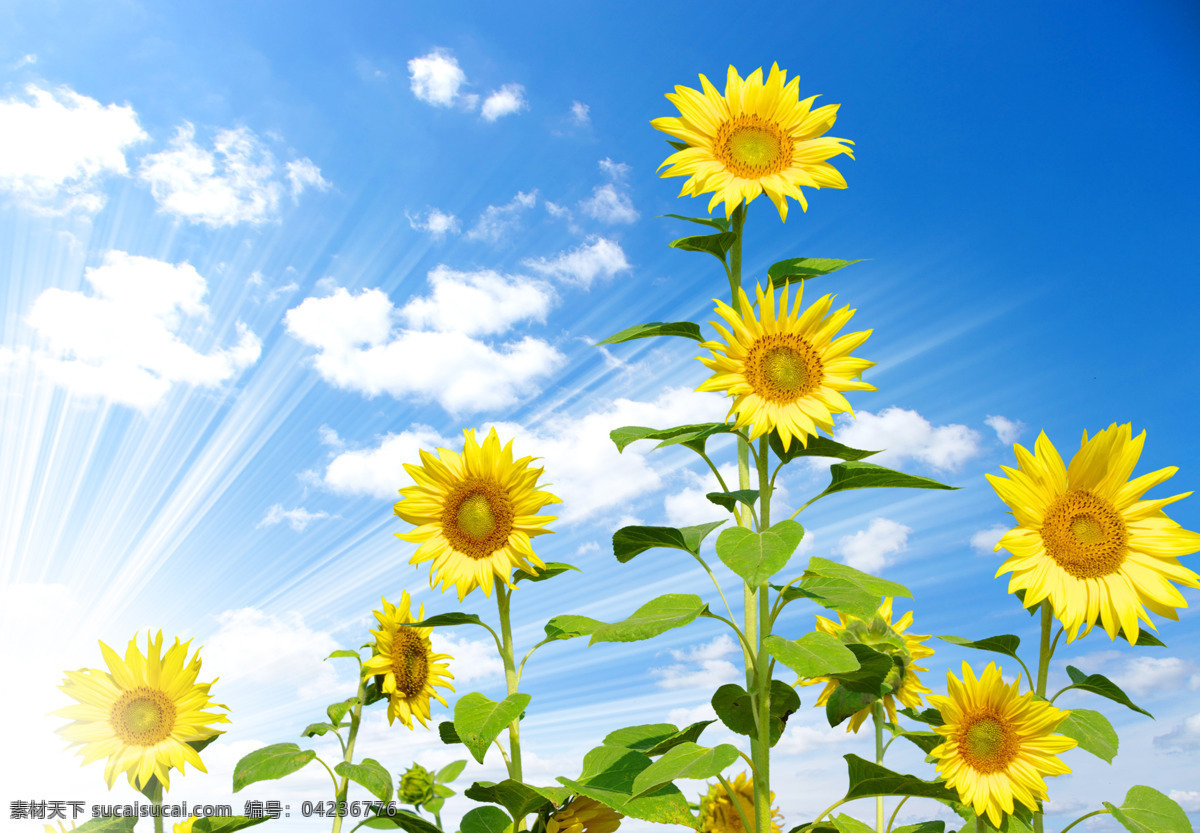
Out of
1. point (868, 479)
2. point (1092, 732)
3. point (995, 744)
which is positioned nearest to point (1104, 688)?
point (1092, 732)

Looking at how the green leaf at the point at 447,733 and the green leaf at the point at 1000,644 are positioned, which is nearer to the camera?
the green leaf at the point at 1000,644

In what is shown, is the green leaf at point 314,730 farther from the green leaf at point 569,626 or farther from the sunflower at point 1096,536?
the sunflower at point 1096,536

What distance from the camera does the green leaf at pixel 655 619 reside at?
2074 millimetres

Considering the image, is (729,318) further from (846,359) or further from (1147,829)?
(1147,829)

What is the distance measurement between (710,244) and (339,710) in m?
2.02

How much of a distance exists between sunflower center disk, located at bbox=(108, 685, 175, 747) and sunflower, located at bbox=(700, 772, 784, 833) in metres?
1.76

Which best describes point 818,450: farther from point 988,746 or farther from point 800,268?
point 988,746

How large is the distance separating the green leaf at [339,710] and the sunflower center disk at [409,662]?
0.19 m

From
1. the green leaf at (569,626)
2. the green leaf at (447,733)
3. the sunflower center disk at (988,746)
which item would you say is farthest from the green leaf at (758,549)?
the green leaf at (447,733)

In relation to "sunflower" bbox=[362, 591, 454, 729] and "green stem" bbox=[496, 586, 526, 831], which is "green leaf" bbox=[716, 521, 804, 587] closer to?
"green stem" bbox=[496, 586, 526, 831]

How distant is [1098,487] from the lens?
230 cm

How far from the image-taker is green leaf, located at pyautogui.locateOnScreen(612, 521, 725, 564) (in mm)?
2500

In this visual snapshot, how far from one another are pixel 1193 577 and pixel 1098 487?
12.3 inches

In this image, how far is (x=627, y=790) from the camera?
2.24 metres
